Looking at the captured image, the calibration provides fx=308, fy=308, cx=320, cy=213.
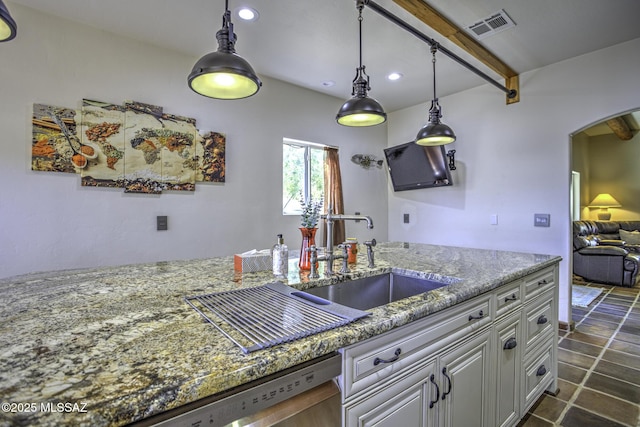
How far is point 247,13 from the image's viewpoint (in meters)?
2.19

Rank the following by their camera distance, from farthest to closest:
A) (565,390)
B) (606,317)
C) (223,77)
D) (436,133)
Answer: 1. (606,317)
2. (436,133)
3. (565,390)
4. (223,77)

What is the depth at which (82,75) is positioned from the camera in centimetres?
238

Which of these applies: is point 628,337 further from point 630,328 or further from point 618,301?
point 618,301

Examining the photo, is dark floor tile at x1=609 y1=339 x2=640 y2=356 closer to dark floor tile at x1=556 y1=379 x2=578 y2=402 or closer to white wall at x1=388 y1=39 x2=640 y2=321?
white wall at x1=388 y1=39 x2=640 y2=321

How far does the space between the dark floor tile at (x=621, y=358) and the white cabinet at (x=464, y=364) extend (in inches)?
35.1

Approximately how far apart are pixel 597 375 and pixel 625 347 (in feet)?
2.44

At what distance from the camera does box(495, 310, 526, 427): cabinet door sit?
1.52 meters

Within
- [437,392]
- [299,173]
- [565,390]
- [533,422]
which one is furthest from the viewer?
[299,173]

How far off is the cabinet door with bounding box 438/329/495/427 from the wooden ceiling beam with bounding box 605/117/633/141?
575cm

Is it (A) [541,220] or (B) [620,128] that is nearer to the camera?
(A) [541,220]

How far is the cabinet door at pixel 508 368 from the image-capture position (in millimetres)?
1521

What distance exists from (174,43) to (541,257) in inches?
130

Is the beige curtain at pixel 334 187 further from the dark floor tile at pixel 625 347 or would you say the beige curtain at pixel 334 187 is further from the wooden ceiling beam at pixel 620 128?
the wooden ceiling beam at pixel 620 128

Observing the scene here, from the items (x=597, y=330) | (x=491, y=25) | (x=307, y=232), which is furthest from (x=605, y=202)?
(x=307, y=232)
